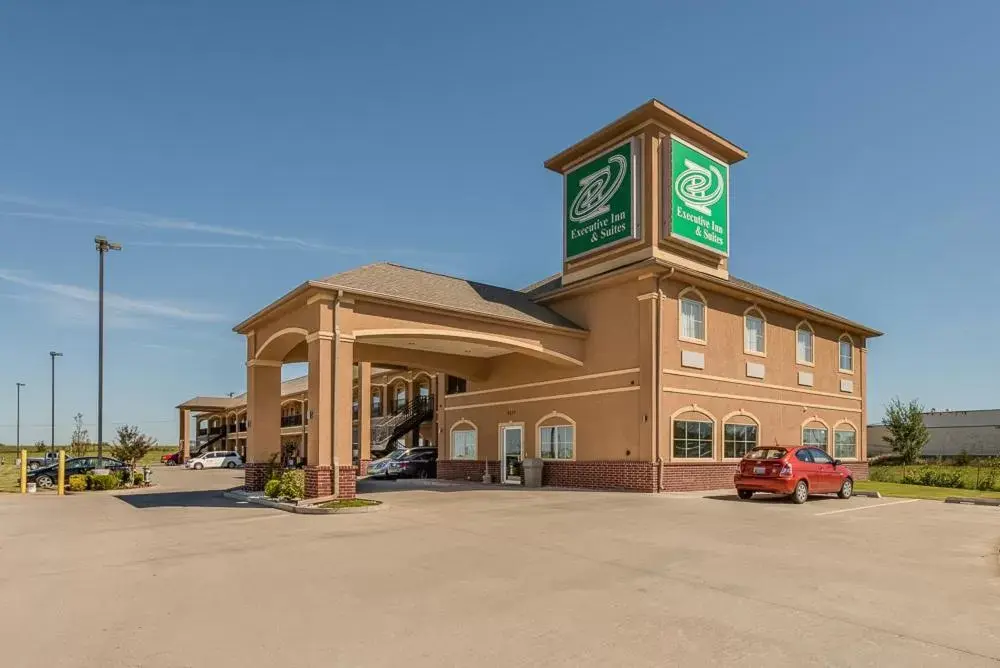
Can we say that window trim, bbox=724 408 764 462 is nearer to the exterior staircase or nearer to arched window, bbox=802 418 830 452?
arched window, bbox=802 418 830 452

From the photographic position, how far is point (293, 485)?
18469 millimetres

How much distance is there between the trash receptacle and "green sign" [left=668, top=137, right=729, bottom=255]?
30.5 feet

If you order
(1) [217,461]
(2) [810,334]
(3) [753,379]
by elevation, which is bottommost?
(1) [217,461]

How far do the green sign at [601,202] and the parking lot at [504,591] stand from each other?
12040mm

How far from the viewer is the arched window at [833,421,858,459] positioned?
3006 cm

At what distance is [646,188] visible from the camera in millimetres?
23656

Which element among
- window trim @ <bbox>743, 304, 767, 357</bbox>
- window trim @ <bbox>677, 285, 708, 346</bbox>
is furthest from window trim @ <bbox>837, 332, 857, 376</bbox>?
window trim @ <bbox>677, 285, 708, 346</bbox>

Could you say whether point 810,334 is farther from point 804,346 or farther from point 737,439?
point 737,439

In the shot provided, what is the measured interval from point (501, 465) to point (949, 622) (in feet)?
72.2

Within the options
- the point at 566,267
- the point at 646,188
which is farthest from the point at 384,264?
the point at 646,188

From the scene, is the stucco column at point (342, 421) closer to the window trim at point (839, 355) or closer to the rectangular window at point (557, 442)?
the rectangular window at point (557, 442)

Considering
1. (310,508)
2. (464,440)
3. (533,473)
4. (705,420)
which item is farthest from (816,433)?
(310,508)

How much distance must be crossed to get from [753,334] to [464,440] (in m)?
12.7

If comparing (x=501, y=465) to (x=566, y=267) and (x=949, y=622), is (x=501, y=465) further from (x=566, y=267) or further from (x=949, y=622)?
(x=949, y=622)
